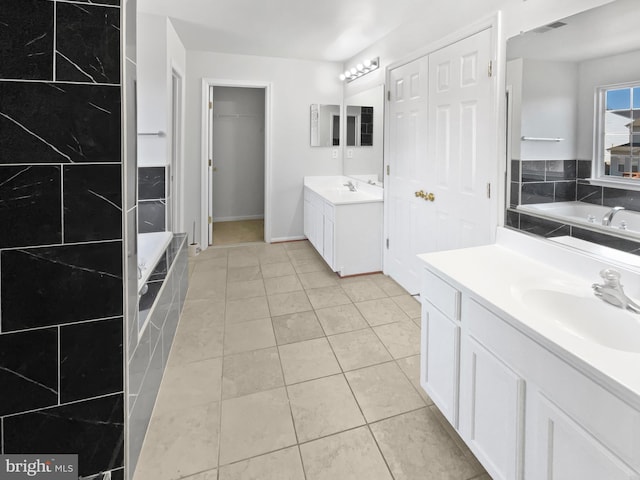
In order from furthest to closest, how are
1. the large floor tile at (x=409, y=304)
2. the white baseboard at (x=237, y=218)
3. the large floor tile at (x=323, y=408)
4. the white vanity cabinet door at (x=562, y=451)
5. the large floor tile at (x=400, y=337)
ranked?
the white baseboard at (x=237, y=218), the large floor tile at (x=409, y=304), the large floor tile at (x=400, y=337), the large floor tile at (x=323, y=408), the white vanity cabinet door at (x=562, y=451)

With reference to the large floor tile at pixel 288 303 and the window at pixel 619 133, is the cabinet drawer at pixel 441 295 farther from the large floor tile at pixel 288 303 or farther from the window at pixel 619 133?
the large floor tile at pixel 288 303

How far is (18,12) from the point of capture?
1.05 meters

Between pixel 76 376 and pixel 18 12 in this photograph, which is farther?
pixel 76 376

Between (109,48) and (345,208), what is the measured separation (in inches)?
99.2

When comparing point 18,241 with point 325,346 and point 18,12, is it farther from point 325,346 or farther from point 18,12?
point 325,346

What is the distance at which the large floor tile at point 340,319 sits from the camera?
2.60m

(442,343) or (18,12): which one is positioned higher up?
(18,12)

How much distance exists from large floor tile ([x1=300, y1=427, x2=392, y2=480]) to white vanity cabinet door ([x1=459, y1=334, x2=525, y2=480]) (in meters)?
0.38

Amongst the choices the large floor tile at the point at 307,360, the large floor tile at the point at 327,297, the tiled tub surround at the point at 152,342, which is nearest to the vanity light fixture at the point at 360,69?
the large floor tile at the point at 327,297

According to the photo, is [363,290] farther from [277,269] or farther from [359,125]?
[359,125]

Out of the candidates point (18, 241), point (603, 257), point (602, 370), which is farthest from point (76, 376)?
point (603, 257)

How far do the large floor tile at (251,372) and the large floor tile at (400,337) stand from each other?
73 centimetres

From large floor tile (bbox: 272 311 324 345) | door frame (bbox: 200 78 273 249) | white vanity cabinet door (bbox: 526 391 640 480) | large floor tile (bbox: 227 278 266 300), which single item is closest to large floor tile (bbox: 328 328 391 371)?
large floor tile (bbox: 272 311 324 345)

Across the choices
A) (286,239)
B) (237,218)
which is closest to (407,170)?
(286,239)
